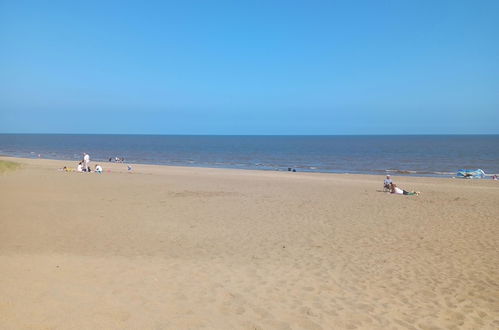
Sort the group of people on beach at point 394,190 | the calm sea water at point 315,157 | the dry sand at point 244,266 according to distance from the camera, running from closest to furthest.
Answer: the dry sand at point 244,266, the group of people on beach at point 394,190, the calm sea water at point 315,157

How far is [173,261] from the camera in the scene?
7215 mm

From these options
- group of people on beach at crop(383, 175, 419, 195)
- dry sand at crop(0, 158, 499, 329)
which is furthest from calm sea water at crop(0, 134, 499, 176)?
dry sand at crop(0, 158, 499, 329)

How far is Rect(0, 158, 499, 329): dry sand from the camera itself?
488 centimetres

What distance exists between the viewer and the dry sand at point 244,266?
16.0ft

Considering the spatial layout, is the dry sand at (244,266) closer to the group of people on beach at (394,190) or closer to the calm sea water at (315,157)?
the group of people on beach at (394,190)

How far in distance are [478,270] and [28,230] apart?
374 inches

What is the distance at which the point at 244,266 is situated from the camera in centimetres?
702

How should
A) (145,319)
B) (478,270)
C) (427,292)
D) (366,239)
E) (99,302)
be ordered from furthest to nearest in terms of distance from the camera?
(366,239), (478,270), (427,292), (99,302), (145,319)

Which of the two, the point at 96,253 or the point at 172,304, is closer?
the point at 172,304

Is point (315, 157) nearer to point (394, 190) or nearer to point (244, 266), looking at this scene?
point (394, 190)

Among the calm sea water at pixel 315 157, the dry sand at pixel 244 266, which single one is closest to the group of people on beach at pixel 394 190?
the dry sand at pixel 244 266

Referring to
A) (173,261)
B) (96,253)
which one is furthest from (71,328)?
(96,253)

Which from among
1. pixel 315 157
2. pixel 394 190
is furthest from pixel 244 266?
pixel 315 157

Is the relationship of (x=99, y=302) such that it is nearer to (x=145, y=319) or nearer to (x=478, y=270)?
(x=145, y=319)
